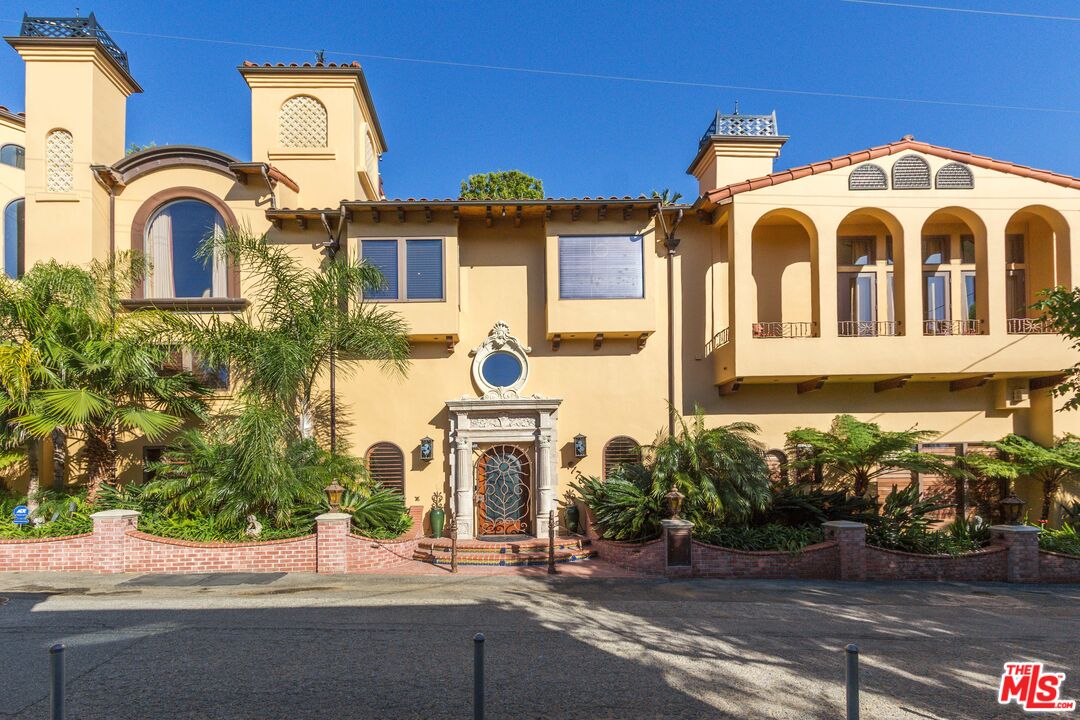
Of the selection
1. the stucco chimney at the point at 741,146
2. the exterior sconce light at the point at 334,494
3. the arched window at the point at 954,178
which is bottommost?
the exterior sconce light at the point at 334,494

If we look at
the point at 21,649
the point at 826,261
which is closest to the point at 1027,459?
the point at 826,261

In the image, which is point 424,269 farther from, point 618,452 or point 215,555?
point 215,555

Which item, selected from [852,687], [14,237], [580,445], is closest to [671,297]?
[580,445]

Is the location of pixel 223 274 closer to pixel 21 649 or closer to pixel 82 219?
pixel 82 219

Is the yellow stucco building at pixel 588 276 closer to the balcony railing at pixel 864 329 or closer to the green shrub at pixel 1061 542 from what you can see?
the balcony railing at pixel 864 329

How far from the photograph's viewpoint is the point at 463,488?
1313cm

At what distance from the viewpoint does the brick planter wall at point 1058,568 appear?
10906 millimetres

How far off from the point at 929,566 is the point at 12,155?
2484 centimetres

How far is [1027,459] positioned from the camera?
13.0m

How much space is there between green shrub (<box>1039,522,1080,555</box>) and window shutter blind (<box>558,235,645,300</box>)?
9.18m

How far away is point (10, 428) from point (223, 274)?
16.3ft

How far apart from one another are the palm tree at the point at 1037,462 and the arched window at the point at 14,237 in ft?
74.8

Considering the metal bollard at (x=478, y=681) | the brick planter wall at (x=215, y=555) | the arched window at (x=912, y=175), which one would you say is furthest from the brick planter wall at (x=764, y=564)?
the arched window at (x=912, y=175)

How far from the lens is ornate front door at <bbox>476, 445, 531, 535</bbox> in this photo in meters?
13.6
